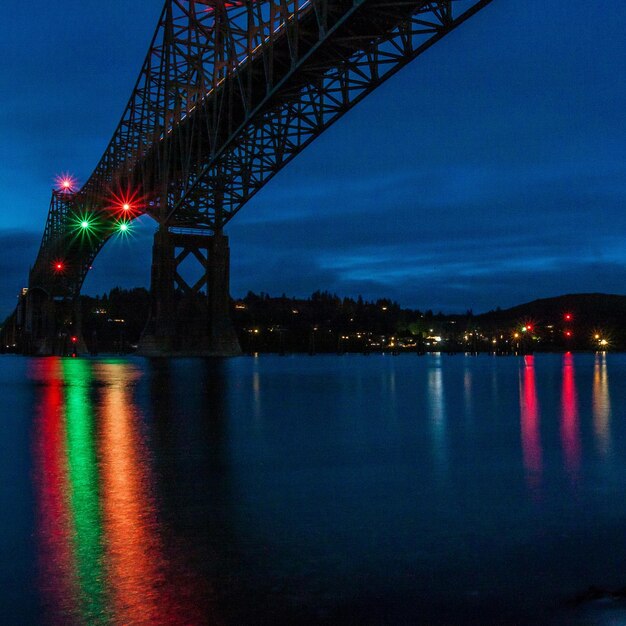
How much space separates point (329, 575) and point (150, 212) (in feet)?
149

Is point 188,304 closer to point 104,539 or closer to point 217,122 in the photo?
point 217,122

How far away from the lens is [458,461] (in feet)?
22.9

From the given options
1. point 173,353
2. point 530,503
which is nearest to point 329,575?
point 530,503

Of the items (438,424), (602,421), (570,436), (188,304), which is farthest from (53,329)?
(570,436)

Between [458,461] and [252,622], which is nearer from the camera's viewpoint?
[252,622]

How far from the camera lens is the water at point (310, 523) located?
126 inches

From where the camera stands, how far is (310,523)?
4.50 m

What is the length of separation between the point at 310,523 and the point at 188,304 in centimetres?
4147

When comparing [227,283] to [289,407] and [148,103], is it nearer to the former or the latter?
[148,103]

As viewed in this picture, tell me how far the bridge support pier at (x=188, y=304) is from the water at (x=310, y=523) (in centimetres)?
3464

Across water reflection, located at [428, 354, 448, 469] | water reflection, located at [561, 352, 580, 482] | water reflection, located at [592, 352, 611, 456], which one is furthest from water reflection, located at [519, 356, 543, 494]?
water reflection, located at [428, 354, 448, 469]

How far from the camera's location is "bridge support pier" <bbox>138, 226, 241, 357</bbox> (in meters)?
44.1

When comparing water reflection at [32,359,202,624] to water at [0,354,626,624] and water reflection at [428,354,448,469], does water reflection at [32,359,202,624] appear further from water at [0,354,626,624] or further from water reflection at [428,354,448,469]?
water reflection at [428,354,448,469]

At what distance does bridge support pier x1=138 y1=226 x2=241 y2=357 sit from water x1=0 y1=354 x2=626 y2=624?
114 ft
